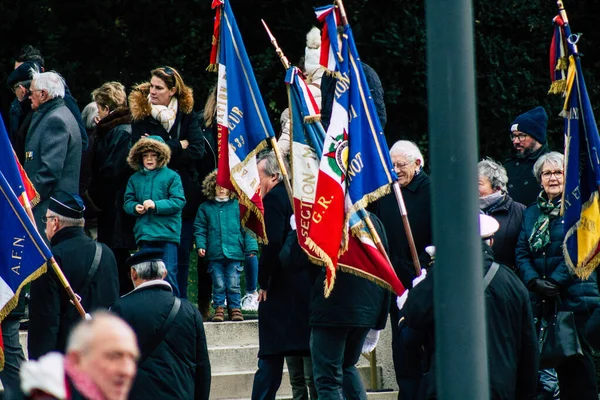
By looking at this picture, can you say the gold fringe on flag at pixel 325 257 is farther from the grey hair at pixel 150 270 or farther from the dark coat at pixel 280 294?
the grey hair at pixel 150 270

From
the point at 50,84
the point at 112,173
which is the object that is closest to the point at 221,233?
the point at 112,173

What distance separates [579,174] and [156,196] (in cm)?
372

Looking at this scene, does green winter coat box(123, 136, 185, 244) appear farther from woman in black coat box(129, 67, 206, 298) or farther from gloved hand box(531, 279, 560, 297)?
gloved hand box(531, 279, 560, 297)

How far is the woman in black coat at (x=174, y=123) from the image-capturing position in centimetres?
1259

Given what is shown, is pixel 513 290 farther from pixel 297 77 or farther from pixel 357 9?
pixel 357 9

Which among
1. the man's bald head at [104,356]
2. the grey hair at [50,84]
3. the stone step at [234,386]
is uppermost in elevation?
the grey hair at [50,84]

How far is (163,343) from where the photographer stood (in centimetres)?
857

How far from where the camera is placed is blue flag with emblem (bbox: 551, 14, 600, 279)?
33.0 feet

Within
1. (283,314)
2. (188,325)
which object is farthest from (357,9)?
(188,325)

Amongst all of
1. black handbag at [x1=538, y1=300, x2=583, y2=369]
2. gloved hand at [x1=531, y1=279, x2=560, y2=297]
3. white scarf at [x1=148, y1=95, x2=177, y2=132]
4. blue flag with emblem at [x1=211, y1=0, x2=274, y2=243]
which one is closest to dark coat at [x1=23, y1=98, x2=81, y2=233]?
white scarf at [x1=148, y1=95, x2=177, y2=132]

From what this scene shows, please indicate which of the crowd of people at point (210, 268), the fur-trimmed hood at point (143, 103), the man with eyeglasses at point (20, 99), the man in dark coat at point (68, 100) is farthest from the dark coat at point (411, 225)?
the man with eyeglasses at point (20, 99)

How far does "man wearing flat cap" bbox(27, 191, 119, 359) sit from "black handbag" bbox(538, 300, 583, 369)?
9.99ft

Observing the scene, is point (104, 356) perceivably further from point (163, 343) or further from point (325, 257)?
point (325, 257)

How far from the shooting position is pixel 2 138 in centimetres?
1008
